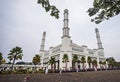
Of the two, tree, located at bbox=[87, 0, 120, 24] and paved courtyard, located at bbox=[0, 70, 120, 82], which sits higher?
tree, located at bbox=[87, 0, 120, 24]

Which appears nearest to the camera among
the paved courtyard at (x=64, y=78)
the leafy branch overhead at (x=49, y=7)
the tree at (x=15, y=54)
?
the leafy branch overhead at (x=49, y=7)

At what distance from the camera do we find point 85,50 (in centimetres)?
7444

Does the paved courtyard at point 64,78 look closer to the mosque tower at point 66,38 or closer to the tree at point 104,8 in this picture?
the tree at point 104,8

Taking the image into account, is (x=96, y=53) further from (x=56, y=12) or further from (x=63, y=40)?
(x=56, y=12)

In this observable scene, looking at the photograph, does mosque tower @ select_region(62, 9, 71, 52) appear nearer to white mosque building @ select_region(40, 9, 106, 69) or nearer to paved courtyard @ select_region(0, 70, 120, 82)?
white mosque building @ select_region(40, 9, 106, 69)

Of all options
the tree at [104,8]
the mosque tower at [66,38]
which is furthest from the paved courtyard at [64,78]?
the mosque tower at [66,38]

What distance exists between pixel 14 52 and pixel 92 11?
42.2 meters

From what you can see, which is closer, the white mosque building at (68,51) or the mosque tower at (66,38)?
the white mosque building at (68,51)

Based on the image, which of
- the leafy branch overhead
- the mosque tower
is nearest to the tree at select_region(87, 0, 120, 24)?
the leafy branch overhead

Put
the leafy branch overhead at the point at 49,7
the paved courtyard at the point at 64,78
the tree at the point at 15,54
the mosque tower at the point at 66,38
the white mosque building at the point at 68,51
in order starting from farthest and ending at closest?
the mosque tower at the point at 66,38
the white mosque building at the point at 68,51
the tree at the point at 15,54
the paved courtyard at the point at 64,78
the leafy branch overhead at the point at 49,7

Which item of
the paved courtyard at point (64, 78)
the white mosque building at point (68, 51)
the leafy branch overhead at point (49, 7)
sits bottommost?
the paved courtyard at point (64, 78)

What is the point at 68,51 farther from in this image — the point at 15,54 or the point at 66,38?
the point at 15,54

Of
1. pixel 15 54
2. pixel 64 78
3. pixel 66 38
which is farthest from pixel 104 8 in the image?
pixel 66 38

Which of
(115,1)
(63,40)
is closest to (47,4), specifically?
(115,1)
